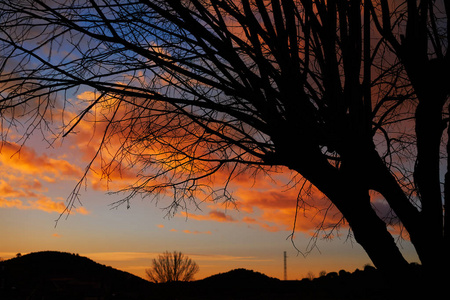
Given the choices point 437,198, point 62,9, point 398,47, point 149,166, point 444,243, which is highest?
point 62,9

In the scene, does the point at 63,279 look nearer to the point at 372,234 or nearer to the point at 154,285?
the point at 154,285

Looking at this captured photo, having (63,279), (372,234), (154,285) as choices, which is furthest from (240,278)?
(372,234)

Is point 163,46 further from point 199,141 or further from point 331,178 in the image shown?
point 331,178

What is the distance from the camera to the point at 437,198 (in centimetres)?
402

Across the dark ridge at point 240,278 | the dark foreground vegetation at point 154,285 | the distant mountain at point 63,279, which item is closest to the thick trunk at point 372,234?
the dark foreground vegetation at point 154,285

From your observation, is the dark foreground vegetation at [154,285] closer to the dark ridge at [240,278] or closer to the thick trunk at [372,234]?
the dark ridge at [240,278]

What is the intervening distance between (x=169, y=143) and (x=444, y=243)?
3.22m

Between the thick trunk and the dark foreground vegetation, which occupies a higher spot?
the thick trunk

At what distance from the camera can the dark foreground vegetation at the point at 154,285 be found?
569 inches

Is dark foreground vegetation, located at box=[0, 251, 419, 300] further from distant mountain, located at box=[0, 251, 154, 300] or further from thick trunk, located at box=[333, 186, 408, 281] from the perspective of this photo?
thick trunk, located at box=[333, 186, 408, 281]

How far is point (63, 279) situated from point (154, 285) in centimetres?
419

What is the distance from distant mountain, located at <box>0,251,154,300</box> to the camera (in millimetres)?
14172

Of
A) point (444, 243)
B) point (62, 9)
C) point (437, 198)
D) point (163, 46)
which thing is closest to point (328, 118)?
point (437, 198)

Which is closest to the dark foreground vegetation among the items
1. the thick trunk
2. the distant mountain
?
the distant mountain
